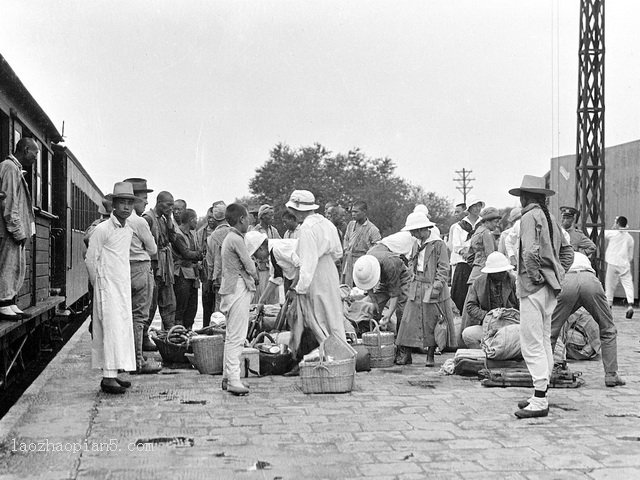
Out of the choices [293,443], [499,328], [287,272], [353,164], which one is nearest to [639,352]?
[499,328]

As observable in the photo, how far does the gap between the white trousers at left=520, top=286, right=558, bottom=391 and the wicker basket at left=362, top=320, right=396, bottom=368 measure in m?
2.65

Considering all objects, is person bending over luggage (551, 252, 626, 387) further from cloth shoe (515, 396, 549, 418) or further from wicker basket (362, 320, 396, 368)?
wicker basket (362, 320, 396, 368)

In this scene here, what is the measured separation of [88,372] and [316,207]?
9.80 feet

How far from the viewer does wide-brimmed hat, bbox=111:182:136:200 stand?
24.6 ft

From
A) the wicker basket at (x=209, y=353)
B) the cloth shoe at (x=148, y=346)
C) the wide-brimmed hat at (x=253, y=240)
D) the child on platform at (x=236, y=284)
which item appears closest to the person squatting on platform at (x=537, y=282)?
the child on platform at (x=236, y=284)

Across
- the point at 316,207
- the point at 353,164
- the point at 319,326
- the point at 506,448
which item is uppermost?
the point at 353,164

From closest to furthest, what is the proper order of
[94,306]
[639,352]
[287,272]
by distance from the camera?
[94,306], [287,272], [639,352]

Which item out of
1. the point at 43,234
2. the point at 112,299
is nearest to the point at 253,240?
the point at 112,299

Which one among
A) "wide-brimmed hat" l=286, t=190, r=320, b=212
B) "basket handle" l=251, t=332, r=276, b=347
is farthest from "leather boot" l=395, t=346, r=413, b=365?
"wide-brimmed hat" l=286, t=190, r=320, b=212

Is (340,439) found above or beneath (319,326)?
beneath

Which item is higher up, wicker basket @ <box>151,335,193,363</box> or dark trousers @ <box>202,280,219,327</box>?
dark trousers @ <box>202,280,219,327</box>

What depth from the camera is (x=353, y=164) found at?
74312 millimetres

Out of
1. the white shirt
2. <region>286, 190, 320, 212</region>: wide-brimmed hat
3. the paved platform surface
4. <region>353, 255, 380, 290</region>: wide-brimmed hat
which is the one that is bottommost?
the paved platform surface

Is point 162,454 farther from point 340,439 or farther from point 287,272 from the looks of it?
point 287,272
